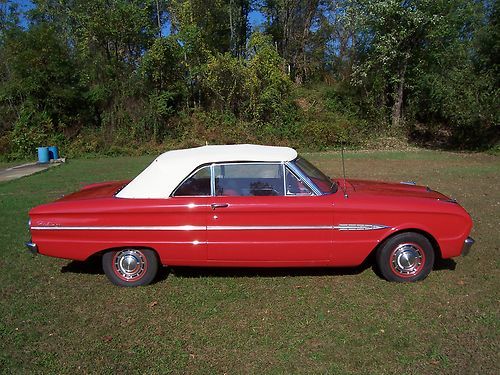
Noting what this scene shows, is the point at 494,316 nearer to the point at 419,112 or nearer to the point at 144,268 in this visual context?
the point at 144,268

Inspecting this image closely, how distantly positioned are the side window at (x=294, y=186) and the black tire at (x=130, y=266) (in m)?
1.64

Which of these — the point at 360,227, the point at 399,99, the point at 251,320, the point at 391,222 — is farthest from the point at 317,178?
the point at 399,99

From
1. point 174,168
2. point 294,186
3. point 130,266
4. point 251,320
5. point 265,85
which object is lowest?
point 251,320

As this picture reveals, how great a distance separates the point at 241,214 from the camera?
14.6 ft

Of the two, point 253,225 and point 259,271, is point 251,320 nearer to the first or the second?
point 253,225

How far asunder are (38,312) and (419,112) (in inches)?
933

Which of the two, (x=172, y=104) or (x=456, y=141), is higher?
(x=172, y=104)

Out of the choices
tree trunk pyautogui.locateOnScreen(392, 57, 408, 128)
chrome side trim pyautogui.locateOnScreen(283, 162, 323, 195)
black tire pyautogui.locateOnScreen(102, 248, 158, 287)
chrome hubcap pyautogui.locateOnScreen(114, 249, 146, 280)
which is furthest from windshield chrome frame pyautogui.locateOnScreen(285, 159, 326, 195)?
tree trunk pyautogui.locateOnScreen(392, 57, 408, 128)

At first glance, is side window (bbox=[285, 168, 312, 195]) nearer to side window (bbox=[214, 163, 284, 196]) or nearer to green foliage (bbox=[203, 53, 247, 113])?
side window (bbox=[214, 163, 284, 196])

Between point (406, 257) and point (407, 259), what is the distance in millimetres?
26

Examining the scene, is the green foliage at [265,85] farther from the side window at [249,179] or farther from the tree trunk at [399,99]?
the side window at [249,179]

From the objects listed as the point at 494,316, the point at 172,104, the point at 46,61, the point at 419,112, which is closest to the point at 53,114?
the point at 46,61

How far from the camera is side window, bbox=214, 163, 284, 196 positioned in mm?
4621

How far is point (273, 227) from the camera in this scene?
445 cm
